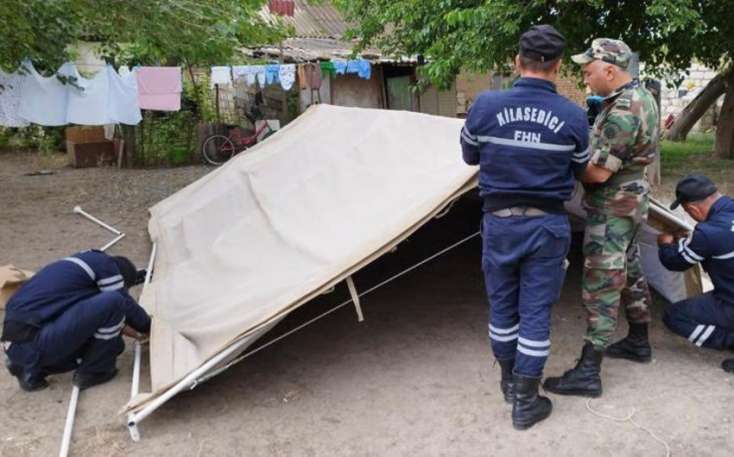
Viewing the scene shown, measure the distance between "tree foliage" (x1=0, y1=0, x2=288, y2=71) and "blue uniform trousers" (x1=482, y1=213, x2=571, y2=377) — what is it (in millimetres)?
4294

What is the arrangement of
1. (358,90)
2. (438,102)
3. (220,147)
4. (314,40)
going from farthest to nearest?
(438,102), (314,40), (358,90), (220,147)

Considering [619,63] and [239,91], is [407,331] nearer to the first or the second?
[619,63]

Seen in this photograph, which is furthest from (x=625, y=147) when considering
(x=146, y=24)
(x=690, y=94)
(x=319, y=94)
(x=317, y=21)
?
(x=690, y=94)

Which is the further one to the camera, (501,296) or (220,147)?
(220,147)

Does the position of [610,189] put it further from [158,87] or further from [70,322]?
[158,87]

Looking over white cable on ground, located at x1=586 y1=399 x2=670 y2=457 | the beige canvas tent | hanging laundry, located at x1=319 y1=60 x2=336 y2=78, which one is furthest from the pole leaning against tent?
hanging laundry, located at x1=319 y1=60 x2=336 y2=78

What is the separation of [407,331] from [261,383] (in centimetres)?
99

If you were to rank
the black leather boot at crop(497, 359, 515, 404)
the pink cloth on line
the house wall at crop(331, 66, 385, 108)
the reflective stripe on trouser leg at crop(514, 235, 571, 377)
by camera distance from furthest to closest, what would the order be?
the house wall at crop(331, 66, 385, 108)
the pink cloth on line
the black leather boot at crop(497, 359, 515, 404)
the reflective stripe on trouser leg at crop(514, 235, 571, 377)

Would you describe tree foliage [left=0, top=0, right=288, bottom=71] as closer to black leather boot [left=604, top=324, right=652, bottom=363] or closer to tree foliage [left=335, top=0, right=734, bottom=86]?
tree foliage [left=335, top=0, right=734, bottom=86]

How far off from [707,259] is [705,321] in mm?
346

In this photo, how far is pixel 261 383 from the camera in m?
3.51

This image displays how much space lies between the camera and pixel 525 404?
2904mm

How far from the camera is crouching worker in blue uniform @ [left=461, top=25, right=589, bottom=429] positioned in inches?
106

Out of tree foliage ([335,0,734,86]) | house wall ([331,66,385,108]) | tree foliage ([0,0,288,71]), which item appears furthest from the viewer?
house wall ([331,66,385,108])
